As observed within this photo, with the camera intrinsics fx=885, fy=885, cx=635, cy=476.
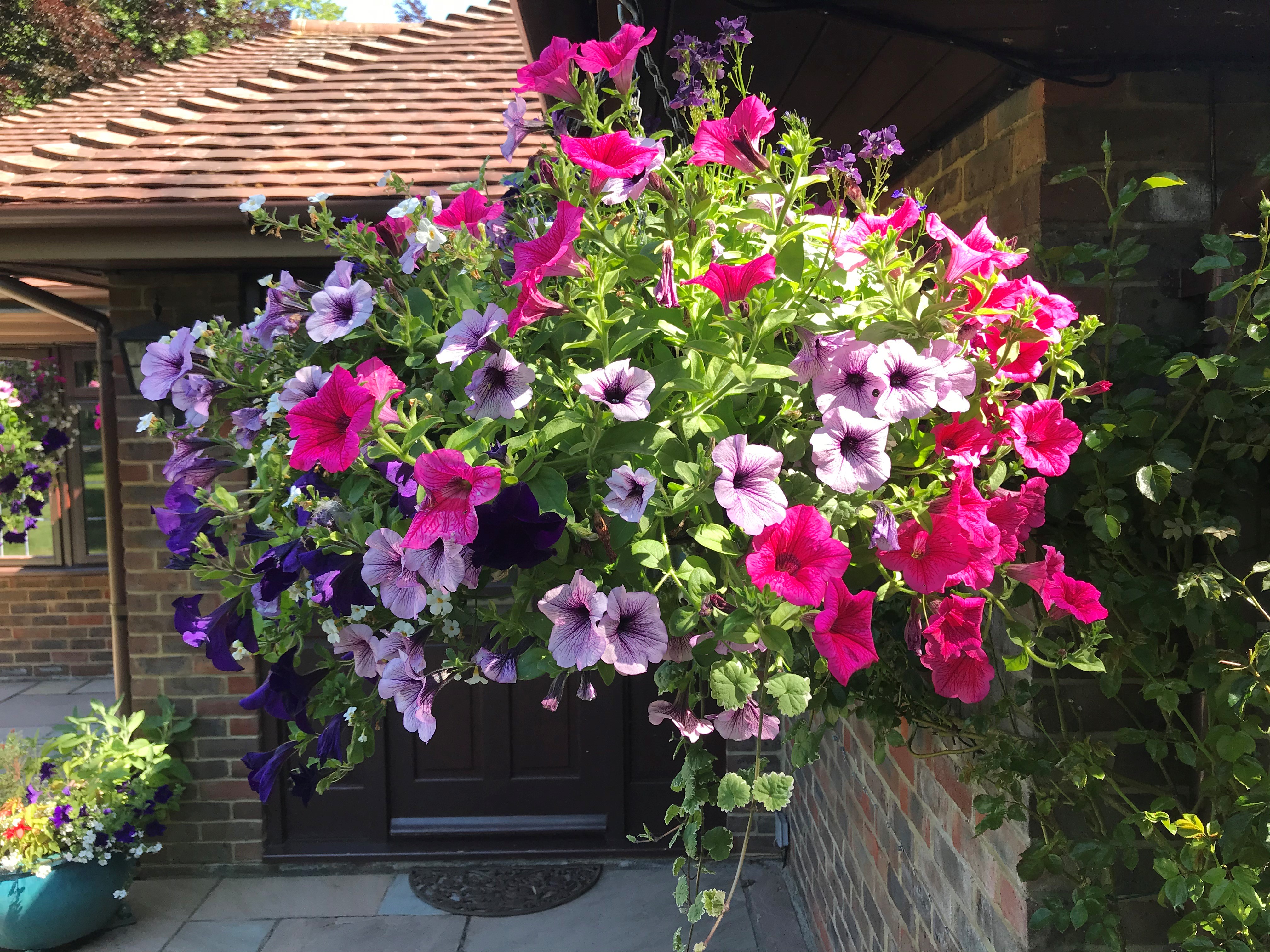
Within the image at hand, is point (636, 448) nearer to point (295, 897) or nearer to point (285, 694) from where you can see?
point (285, 694)

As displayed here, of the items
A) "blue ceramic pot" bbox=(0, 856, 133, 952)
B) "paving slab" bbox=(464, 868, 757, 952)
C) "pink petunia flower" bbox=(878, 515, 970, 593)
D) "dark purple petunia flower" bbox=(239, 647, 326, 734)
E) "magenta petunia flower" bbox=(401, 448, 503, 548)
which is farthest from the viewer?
"paving slab" bbox=(464, 868, 757, 952)

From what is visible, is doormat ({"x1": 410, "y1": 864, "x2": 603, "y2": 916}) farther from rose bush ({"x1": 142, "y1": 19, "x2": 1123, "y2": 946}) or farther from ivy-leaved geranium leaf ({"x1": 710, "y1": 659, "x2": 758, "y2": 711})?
ivy-leaved geranium leaf ({"x1": 710, "y1": 659, "x2": 758, "y2": 711})

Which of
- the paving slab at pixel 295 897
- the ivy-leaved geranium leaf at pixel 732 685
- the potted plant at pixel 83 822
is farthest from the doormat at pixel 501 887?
the ivy-leaved geranium leaf at pixel 732 685

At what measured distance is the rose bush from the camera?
0.94 metres

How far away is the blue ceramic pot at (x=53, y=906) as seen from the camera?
146 inches

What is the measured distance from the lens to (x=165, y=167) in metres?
4.15

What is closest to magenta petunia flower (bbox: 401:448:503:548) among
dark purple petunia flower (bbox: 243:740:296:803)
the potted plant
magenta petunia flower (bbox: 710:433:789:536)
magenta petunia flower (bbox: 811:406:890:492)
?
magenta petunia flower (bbox: 710:433:789:536)

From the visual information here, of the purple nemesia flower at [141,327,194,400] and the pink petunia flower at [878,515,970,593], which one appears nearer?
the pink petunia flower at [878,515,970,593]

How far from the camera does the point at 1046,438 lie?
3.63 ft

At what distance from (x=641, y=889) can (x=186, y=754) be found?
2.35m

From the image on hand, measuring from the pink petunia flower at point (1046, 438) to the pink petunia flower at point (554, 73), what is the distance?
685mm

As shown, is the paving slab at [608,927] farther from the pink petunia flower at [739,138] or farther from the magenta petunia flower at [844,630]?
the pink petunia flower at [739,138]

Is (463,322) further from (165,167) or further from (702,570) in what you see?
(165,167)

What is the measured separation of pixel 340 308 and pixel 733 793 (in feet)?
2.58
